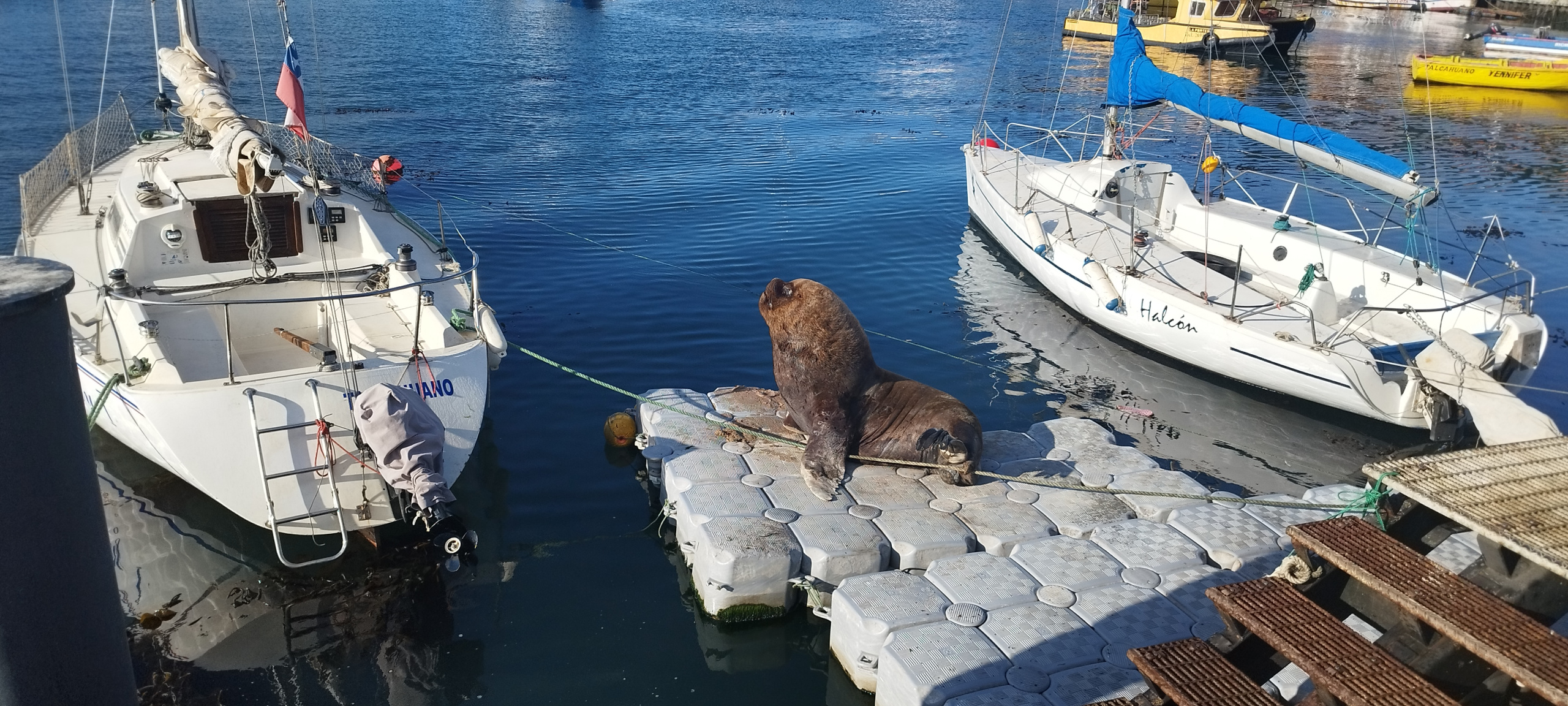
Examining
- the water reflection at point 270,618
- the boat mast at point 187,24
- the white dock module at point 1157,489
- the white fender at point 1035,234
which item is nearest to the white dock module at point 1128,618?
the white dock module at point 1157,489

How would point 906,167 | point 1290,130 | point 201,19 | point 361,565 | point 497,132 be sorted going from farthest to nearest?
point 201,19, point 497,132, point 906,167, point 1290,130, point 361,565

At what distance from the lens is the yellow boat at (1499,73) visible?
42062 mm

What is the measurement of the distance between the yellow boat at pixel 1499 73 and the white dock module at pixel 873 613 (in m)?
44.5

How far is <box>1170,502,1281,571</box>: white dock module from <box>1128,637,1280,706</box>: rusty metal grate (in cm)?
365

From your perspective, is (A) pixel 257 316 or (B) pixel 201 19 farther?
(B) pixel 201 19

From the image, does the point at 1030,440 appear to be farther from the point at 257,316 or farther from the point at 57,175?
the point at 57,175

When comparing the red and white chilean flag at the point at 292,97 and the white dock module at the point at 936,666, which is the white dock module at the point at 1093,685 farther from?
the red and white chilean flag at the point at 292,97

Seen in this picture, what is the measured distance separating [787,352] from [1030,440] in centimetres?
296

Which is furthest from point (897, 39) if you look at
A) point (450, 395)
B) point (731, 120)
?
point (450, 395)

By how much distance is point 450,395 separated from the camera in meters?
10.5

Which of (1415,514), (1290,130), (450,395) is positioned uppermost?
(1290,130)

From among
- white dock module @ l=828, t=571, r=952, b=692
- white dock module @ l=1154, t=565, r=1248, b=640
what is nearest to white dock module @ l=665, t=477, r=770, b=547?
white dock module @ l=828, t=571, r=952, b=692

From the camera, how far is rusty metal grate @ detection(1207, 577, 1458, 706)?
5086 mm

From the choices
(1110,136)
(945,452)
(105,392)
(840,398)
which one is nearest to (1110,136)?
(1110,136)
